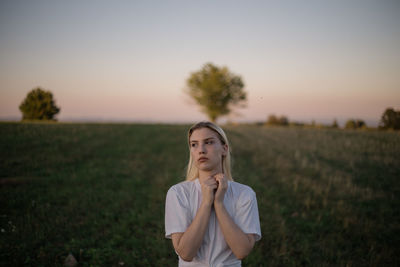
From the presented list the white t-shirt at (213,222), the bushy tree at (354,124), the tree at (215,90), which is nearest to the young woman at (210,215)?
the white t-shirt at (213,222)

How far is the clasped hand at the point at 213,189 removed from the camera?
1.94 m

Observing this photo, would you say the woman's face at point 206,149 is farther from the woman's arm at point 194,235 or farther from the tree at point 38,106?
the tree at point 38,106

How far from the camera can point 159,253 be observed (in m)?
4.69

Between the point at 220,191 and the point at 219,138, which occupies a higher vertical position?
the point at 219,138

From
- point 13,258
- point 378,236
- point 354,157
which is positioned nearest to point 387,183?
point 354,157

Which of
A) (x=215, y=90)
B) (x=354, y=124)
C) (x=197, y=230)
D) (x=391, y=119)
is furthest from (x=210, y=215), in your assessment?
(x=215, y=90)

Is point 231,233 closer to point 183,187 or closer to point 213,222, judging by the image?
point 213,222

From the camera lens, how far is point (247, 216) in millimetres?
2084

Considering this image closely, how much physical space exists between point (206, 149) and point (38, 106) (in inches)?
446

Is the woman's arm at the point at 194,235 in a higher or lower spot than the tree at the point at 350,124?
lower

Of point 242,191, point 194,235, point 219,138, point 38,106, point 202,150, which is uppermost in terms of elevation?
point 38,106

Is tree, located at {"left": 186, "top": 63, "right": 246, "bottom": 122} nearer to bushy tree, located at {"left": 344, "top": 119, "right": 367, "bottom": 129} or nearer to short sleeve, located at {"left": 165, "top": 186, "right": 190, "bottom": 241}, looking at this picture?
bushy tree, located at {"left": 344, "top": 119, "right": 367, "bottom": 129}

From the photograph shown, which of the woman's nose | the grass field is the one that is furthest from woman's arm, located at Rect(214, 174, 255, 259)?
the grass field

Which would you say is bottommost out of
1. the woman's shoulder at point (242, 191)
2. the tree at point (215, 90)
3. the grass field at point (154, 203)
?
the grass field at point (154, 203)
